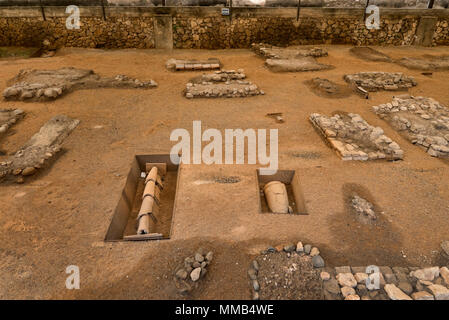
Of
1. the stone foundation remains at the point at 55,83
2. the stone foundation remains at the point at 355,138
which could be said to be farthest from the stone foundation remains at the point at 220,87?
the stone foundation remains at the point at 355,138

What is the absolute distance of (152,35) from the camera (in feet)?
41.5

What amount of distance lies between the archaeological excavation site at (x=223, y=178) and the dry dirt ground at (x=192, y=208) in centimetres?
2

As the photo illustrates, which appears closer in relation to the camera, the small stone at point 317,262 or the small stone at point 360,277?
the small stone at point 360,277

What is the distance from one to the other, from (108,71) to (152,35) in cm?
377

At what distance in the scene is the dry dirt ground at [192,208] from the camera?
3346mm

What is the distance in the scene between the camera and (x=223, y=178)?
4.88 metres

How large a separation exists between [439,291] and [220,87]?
6837 mm

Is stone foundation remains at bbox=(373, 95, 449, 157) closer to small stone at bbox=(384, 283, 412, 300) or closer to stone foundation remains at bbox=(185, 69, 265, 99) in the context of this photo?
stone foundation remains at bbox=(185, 69, 265, 99)

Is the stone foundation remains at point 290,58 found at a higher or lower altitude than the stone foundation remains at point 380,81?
higher

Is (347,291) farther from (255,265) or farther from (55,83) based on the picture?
(55,83)

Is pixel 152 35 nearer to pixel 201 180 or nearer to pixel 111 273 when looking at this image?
pixel 201 180

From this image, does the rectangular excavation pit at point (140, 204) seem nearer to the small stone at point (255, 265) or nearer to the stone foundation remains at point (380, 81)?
the small stone at point (255, 265)

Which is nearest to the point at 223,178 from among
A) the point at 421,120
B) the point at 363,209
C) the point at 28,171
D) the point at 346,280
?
the point at 363,209

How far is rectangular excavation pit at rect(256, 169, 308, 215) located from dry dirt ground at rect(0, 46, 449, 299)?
0.42 feet
